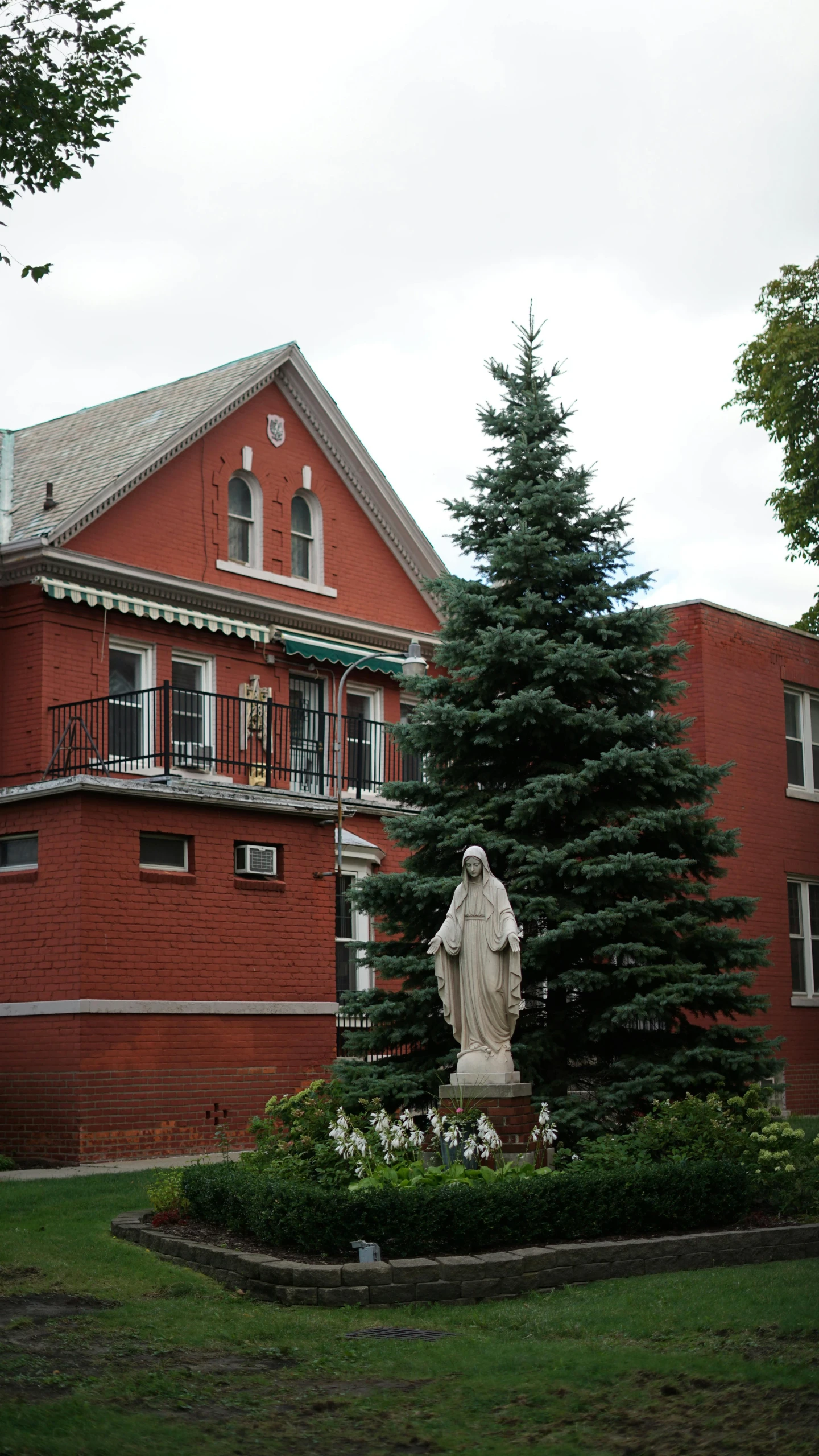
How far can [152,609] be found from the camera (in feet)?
76.3

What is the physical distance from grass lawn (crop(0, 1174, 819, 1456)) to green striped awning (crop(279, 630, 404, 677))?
52.4 ft

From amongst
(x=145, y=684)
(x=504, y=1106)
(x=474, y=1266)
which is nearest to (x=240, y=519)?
(x=145, y=684)

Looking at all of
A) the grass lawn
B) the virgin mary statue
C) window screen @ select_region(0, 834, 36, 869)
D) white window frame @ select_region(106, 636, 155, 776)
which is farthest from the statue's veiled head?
white window frame @ select_region(106, 636, 155, 776)

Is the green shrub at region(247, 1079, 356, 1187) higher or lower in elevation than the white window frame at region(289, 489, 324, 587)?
lower

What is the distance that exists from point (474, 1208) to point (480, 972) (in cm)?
261

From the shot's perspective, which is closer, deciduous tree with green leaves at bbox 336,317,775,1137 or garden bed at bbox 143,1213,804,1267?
garden bed at bbox 143,1213,804,1267

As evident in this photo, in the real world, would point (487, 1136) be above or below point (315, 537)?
below

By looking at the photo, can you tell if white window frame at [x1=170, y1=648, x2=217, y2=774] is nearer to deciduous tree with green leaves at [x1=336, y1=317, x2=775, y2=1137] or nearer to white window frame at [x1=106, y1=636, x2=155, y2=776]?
white window frame at [x1=106, y1=636, x2=155, y2=776]

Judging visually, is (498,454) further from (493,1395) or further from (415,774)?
(415,774)

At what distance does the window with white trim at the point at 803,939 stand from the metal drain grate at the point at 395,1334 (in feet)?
61.8

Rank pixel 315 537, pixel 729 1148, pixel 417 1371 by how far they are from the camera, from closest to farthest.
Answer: pixel 417 1371 < pixel 729 1148 < pixel 315 537

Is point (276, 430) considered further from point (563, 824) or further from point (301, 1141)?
point (301, 1141)

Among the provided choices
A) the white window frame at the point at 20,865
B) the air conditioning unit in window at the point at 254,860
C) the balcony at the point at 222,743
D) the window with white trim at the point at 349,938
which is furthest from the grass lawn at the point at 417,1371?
the window with white trim at the point at 349,938

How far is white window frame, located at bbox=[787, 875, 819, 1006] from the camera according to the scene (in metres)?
26.7
